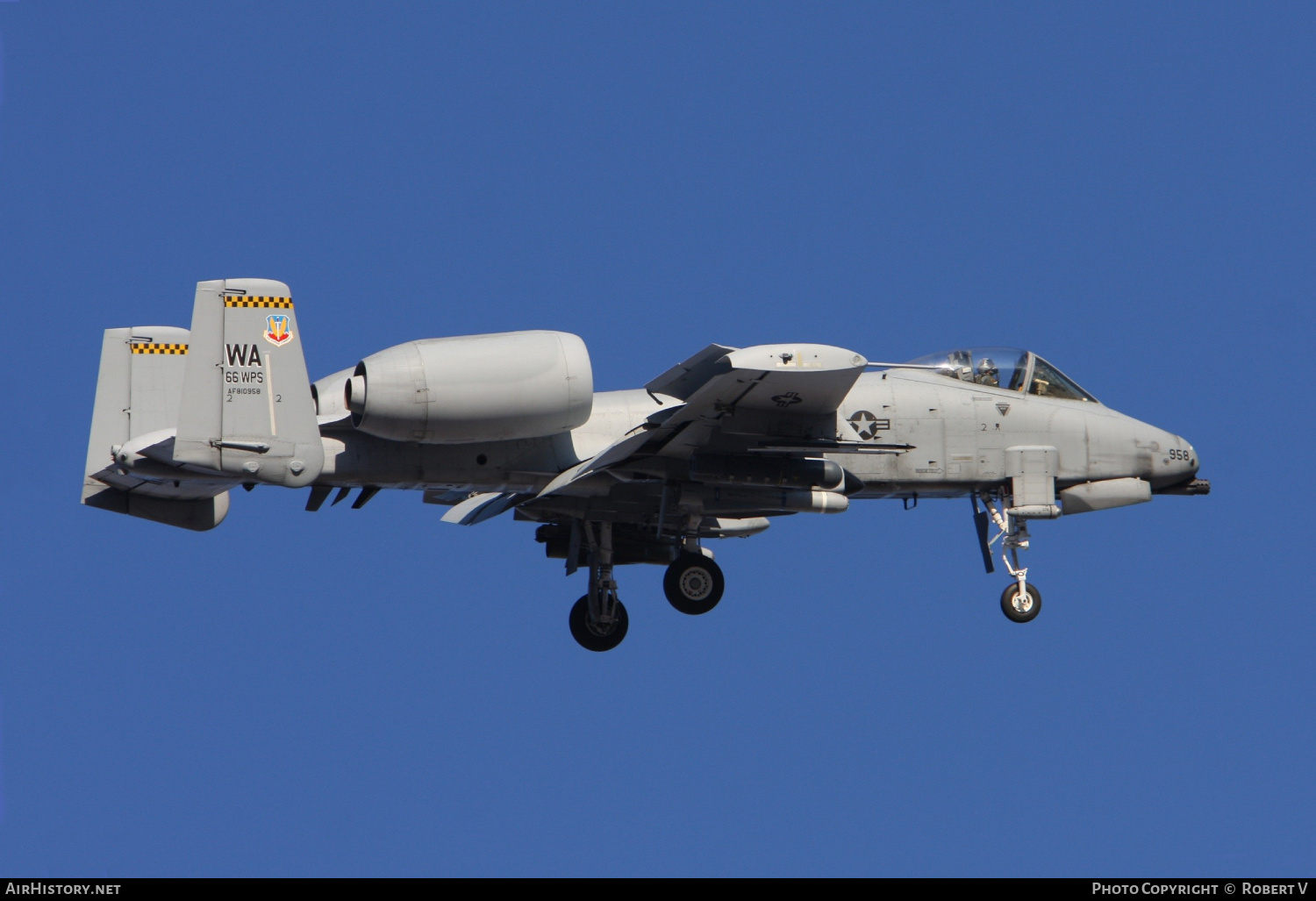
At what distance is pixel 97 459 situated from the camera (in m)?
18.4

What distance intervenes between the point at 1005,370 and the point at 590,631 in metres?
6.40

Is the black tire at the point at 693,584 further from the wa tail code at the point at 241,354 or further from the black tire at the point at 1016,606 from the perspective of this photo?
→ the wa tail code at the point at 241,354

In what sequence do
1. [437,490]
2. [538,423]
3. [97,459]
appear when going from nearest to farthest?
[538,423] → [97,459] → [437,490]

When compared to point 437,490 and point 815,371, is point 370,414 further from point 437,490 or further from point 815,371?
point 815,371

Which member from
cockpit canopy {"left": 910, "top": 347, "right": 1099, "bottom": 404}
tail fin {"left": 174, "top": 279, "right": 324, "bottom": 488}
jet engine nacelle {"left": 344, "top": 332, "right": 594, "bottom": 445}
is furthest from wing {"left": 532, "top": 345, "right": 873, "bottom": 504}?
tail fin {"left": 174, "top": 279, "right": 324, "bottom": 488}

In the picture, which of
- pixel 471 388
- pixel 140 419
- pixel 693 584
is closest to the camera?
pixel 471 388

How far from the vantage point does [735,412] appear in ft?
59.8

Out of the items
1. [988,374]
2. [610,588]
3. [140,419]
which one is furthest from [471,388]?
[988,374]

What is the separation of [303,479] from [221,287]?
2058 millimetres

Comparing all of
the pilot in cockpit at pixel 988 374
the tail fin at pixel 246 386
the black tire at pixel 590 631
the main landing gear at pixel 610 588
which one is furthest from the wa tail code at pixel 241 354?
the pilot in cockpit at pixel 988 374

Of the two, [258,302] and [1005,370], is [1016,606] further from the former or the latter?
[258,302]

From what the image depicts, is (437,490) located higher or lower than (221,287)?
lower

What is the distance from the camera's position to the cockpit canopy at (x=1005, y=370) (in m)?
21.0

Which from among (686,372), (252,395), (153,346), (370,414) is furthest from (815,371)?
(153,346)
